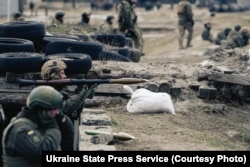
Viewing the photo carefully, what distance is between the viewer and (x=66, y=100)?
9.20m

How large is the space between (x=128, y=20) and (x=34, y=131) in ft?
45.4

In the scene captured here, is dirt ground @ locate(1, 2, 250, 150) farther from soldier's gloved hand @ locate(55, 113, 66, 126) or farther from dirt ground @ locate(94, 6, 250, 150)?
soldier's gloved hand @ locate(55, 113, 66, 126)

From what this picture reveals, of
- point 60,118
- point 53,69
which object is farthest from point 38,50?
point 60,118

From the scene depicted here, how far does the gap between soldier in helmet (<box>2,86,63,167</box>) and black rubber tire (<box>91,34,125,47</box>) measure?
1050cm

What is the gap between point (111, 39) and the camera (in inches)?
719

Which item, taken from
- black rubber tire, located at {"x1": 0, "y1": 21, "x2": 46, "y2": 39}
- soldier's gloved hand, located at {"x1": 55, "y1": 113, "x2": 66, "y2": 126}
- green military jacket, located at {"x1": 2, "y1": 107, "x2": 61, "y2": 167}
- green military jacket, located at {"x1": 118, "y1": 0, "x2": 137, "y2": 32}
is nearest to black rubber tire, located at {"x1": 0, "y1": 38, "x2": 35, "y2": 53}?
black rubber tire, located at {"x1": 0, "y1": 21, "x2": 46, "y2": 39}

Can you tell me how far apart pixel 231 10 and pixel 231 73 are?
3635 centimetres

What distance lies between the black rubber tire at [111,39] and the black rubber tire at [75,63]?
5475 mm

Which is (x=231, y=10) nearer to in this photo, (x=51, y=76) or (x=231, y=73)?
(x=231, y=73)

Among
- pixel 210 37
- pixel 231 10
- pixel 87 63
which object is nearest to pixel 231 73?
pixel 87 63

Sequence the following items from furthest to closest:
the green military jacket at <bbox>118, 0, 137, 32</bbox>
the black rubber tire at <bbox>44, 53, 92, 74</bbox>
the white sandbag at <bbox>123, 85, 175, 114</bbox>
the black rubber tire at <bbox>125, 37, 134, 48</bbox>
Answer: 1. the green military jacket at <bbox>118, 0, 137, 32</bbox>
2. the black rubber tire at <bbox>125, 37, 134, 48</bbox>
3. the black rubber tire at <bbox>44, 53, 92, 74</bbox>
4. the white sandbag at <bbox>123, 85, 175, 114</bbox>

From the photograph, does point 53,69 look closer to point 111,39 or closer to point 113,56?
point 113,56

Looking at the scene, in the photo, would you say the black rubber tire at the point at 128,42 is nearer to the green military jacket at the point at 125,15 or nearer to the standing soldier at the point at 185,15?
the green military jacket at the point at 125,15

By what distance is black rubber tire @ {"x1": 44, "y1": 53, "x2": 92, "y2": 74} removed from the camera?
1188 centimetres
